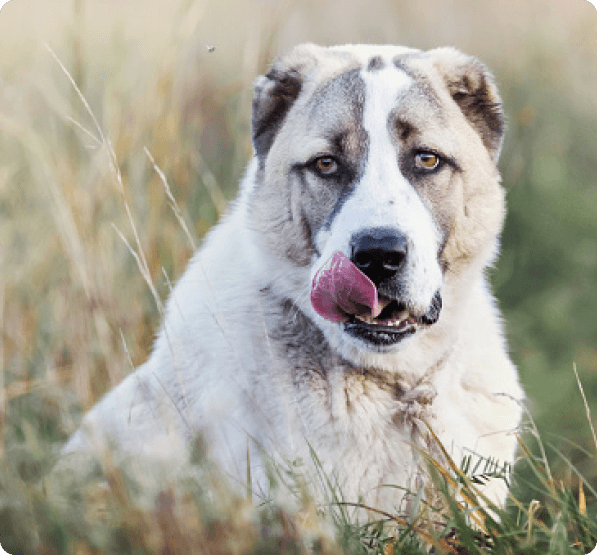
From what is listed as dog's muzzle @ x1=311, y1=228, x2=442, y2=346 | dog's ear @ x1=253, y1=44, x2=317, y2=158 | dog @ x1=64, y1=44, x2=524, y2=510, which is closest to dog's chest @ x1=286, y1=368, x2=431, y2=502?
dog @ x1=64, y1=44, x2=524, y2=510

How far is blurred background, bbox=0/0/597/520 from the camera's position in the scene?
9.96 ft

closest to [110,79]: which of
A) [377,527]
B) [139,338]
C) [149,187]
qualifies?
[149,187]

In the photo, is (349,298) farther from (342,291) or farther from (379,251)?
(379,251)

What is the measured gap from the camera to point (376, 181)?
2.49m

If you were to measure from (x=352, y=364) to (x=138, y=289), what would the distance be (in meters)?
1.39

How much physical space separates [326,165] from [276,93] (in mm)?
380

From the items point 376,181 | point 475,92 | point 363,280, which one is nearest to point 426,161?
point 376,181

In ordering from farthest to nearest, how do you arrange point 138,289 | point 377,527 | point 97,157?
point 138,289, point 97,157, point 377,527

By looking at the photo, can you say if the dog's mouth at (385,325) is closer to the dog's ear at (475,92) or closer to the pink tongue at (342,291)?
the pink tongue at (342,291)

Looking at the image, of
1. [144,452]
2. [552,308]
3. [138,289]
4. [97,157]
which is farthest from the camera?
[552,308]

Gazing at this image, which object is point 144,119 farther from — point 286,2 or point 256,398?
point 256,398

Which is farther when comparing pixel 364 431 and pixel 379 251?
pixel 364 431

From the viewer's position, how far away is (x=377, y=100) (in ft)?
8.54

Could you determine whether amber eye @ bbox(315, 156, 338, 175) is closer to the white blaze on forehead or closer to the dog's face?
the dog's face
